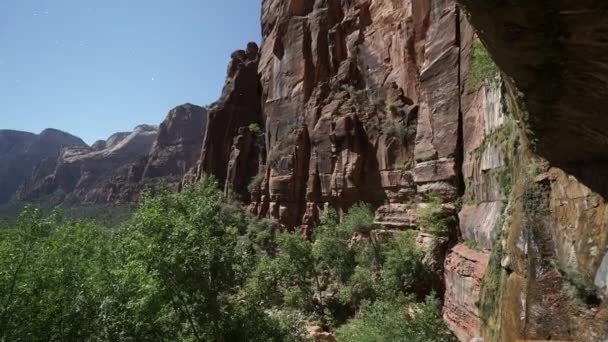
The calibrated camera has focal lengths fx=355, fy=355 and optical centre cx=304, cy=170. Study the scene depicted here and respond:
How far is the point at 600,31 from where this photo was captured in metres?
3.85

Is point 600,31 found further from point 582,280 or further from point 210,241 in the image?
point 210,241

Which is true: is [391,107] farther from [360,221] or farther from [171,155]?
Answer: [171,155]

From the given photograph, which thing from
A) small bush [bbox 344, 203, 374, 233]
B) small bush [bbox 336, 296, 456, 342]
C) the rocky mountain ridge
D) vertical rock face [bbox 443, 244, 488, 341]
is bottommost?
small bush [bbox 336, 296, 456, 342]

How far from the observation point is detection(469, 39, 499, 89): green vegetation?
1345 centimetres

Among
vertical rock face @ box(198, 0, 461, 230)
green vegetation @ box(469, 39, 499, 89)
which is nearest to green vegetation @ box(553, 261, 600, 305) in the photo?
green vegetation @ box(469, 39, 499, 89)

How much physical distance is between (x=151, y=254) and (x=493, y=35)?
10.4 metres

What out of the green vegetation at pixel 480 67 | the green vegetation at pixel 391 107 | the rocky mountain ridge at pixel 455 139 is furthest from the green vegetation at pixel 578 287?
the green vegetation at pixel 391 107

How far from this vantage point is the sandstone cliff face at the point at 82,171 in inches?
4702

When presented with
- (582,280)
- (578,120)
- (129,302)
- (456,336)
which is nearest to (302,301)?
(456,336)

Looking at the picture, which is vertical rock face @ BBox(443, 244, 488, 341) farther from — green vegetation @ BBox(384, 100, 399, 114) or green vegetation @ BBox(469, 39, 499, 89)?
green vegetation @ BBox(384, 100, 399, 114)

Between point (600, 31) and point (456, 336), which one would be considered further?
point (456, 336)

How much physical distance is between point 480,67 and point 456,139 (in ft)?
12.7

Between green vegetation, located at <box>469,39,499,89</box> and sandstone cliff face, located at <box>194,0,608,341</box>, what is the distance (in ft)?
0.37

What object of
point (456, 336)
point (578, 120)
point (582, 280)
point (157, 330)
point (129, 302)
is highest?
point (578, 120)
